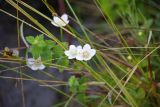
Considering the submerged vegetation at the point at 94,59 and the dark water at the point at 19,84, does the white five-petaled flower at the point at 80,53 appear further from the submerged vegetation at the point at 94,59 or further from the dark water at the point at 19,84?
the dark water at the point at 19,84

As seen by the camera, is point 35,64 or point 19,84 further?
→ point 19,84

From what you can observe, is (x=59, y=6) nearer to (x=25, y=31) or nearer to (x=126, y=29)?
(x=25, y=31)

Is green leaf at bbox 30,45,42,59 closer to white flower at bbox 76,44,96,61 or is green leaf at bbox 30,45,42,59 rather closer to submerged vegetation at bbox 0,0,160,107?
submerged vegetation at bbox 0,0,160,107

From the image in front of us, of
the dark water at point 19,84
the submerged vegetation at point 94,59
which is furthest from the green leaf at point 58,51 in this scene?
the dark water at point 19,84

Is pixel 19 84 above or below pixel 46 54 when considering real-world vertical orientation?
below

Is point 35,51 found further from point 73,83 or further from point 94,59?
point 94,59

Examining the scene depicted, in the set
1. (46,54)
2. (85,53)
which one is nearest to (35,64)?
(46,54)

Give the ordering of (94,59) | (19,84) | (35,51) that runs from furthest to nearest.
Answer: (19,84), (94,59), (35,51)

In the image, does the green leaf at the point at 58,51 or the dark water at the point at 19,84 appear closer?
the green leaf at the point at 58,51

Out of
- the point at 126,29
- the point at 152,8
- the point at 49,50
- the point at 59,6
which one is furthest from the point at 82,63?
the point at 152,8

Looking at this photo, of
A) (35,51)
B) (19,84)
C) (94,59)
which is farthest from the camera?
(19,84)

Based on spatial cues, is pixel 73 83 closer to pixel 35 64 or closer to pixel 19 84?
pixel 35 64

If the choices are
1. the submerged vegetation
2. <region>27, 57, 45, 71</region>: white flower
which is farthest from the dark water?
<region>27, 57, 45, 71</region>: white flower

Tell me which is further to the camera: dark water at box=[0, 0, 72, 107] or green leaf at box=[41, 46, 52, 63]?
dark water at box=[0, 0, 72, 107]
